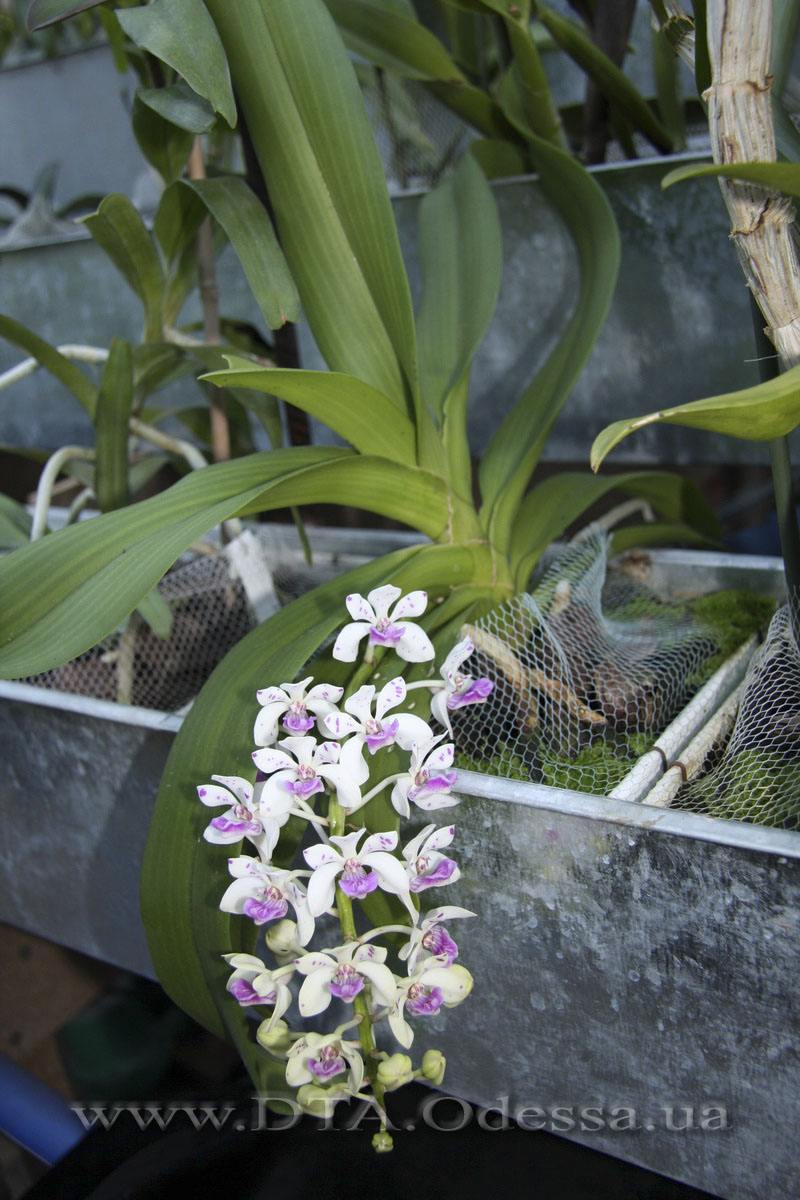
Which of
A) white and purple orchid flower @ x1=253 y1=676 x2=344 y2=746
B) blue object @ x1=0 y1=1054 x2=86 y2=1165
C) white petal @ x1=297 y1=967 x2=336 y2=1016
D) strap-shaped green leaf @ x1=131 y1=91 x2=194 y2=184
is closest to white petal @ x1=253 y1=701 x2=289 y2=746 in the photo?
white and purple orchid flower @ x1=253 y1=676 x2=344 y2=746

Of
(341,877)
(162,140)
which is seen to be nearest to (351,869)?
(341,877)

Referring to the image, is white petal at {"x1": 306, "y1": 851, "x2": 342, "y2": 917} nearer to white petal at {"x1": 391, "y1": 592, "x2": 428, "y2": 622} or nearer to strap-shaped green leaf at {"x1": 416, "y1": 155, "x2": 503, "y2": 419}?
white petal at {"x1": 391, "y1": 592, "x2": 428, "y2": 622}

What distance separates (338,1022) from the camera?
21.9 inches

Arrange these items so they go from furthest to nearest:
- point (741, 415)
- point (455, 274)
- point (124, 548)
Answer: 1. point (455, 274)
2. point (124, 548)
3. point (741, 415)

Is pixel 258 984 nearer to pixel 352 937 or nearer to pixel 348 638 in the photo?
pixel 352 937

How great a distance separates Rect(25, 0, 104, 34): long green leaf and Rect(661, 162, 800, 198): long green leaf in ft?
1.23

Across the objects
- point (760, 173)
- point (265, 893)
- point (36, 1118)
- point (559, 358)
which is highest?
point (760, 173)

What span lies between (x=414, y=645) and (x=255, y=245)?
30 cm

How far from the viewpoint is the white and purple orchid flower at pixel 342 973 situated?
41 cm

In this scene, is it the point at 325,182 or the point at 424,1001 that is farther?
the point at 325,182

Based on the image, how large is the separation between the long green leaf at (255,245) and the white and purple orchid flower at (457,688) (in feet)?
0.75

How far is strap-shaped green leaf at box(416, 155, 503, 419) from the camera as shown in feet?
2.27

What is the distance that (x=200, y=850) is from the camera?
0.47m

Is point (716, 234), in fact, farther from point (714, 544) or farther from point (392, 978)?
point (392, 978)
